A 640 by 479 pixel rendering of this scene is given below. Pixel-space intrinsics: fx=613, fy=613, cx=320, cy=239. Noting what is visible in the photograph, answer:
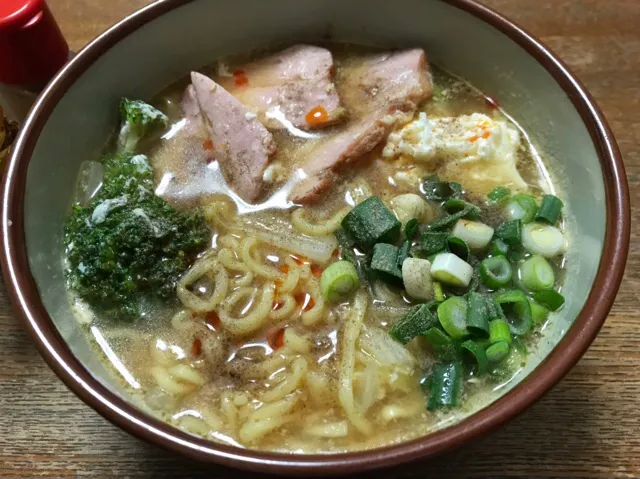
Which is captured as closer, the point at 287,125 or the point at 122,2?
the point at 287,125

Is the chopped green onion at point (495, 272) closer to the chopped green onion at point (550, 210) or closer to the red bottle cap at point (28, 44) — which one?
the chopped green onion at point (550, 210)

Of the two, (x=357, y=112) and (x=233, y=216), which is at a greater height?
(x=357, y=112)

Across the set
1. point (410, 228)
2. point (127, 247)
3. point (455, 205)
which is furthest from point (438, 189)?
point (127, 247)

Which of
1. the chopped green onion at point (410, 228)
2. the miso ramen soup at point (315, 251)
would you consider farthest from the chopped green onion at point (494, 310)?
the chopped green onion at point (410, 228)

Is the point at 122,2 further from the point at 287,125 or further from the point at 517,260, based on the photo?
the point at 517,260

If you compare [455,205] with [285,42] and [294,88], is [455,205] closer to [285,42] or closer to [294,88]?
[294,88]

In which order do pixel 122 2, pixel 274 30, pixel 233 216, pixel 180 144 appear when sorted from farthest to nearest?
1. pixel 122 2
2. pixel 274 30
3. pixel 180 144
4. pixel 233 216

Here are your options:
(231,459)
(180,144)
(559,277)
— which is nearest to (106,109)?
(180,144)
